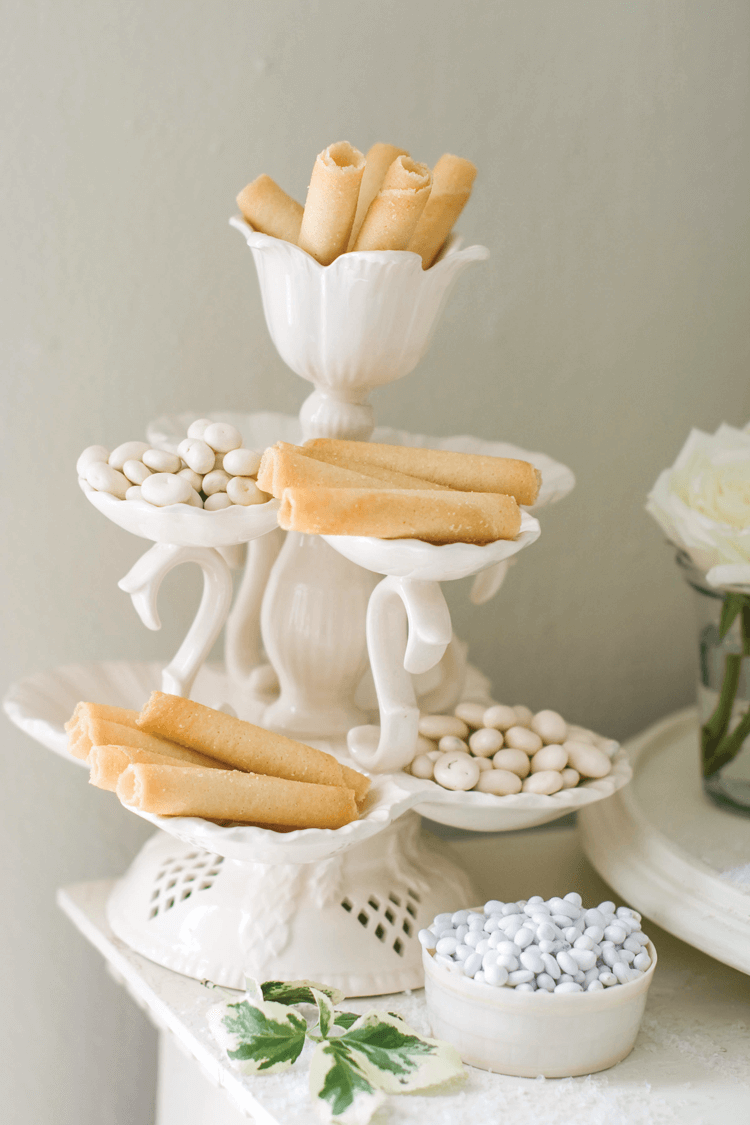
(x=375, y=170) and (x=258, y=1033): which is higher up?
(x=375, y=170)

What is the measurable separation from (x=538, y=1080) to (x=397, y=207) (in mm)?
540

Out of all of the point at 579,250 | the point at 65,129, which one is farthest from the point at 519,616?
the point at 65,129

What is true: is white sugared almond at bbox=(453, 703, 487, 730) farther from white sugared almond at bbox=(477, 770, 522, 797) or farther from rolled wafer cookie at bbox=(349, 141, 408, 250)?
rolled wafer cookie at bbox=(349, 141, 408, 250)

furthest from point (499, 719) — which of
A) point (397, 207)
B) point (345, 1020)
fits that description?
point (397, 207)

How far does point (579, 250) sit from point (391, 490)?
1.97ft

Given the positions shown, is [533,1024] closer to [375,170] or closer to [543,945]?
[543,945]

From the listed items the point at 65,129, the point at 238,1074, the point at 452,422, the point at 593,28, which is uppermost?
the point at 593,28

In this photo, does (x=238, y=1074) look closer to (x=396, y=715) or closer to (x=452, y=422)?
(x=396, y=715)

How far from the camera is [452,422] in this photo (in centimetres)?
105

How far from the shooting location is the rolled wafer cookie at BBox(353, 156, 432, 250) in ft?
2.07

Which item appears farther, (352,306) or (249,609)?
(249,609)

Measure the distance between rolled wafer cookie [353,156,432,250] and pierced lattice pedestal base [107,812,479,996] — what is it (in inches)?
15.6

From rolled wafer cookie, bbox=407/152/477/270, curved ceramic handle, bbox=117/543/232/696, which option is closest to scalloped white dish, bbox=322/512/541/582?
curved ceramic handle, bbox=117/543/232/696

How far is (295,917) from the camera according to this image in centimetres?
69
